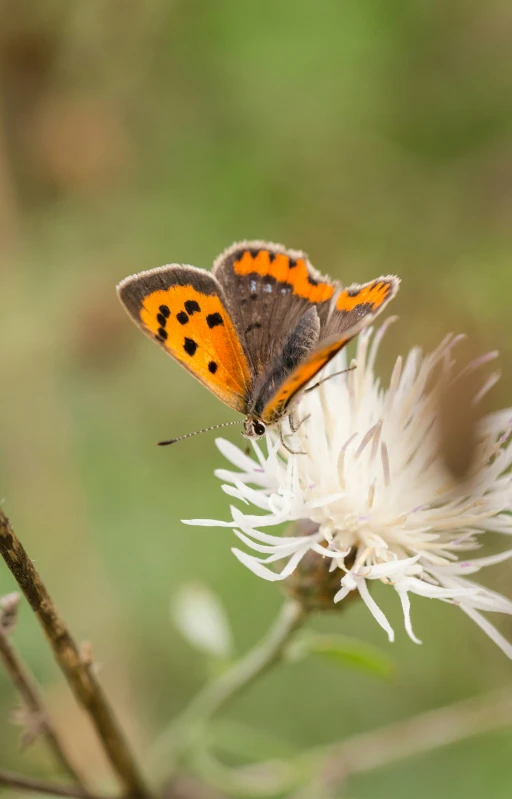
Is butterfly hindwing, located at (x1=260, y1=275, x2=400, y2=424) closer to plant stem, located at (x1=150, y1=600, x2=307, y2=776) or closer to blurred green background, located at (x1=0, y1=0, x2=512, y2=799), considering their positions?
plant stem, located at (x1=150, y1=600, x2=307, y2=776)

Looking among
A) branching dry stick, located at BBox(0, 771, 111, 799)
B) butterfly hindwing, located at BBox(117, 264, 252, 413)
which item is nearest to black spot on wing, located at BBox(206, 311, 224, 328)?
butterfly hindwing, located at BBox(117, 264, 252, 413)

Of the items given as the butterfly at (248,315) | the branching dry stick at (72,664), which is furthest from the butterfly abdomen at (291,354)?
the branching dry stick at (72,664)

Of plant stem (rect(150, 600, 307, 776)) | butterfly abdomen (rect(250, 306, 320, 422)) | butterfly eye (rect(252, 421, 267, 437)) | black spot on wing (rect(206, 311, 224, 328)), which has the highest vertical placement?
black spot on wing (rect(206, 311, 224, 328))

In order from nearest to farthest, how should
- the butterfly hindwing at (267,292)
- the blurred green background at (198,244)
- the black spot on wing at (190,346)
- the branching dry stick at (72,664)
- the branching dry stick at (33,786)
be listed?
the branching dry stick at (72,664) < the branching dry stick at (33,786) < the black spot on wing at (190,346) < the butterfly hindwing at (267,292) < the blurred green background at (198,244)

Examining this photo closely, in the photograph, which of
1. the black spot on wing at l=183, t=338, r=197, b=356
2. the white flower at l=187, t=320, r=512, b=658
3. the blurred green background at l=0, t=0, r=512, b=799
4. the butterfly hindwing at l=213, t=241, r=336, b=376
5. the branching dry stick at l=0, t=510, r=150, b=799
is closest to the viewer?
the branching dry stick at l=0, t=510, r=150, b=799

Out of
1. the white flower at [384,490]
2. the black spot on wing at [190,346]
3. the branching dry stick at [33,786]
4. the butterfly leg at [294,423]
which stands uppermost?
the black spot on wing at [190,346]

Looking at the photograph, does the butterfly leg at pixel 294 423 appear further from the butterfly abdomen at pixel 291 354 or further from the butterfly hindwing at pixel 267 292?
the butterfly hindwing at pixel 267 292

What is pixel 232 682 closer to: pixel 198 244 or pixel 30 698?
pixel 30 698

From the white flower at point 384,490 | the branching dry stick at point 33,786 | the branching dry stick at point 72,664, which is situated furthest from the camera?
the white flower at point 384,490
